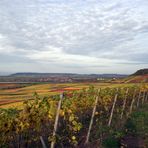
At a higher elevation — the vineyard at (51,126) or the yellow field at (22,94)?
the vineyard at (51,126)

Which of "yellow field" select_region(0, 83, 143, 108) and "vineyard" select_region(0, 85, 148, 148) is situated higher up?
"vineyard" select_region(0, 85, 148, 148)

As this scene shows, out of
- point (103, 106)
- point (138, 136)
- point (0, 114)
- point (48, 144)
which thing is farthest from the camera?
point (103, 106)

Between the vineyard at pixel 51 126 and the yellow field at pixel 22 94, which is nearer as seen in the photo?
the vineyard at pixel 51 126

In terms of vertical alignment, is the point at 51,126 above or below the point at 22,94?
above

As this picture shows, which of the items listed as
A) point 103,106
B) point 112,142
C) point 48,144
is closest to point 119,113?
point 103,106

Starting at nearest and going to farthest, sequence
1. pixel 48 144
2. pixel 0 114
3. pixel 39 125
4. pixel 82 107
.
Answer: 1. pixel 0 114
2. pixel 39 125
3. pixel 48 144
4. pixel 82 107

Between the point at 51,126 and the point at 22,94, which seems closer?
the point at 51,126

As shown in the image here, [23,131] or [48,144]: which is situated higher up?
[23,131]

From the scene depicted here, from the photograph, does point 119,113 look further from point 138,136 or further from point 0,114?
point 0,114

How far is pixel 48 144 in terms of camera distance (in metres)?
11.4

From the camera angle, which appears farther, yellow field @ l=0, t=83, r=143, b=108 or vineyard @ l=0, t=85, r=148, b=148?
yellow field @ l=0, t=83, r=143, b=108

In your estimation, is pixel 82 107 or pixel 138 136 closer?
pixel 138 136

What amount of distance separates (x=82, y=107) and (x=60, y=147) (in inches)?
192

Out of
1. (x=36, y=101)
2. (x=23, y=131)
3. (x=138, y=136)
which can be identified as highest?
(x=36, y=101)
